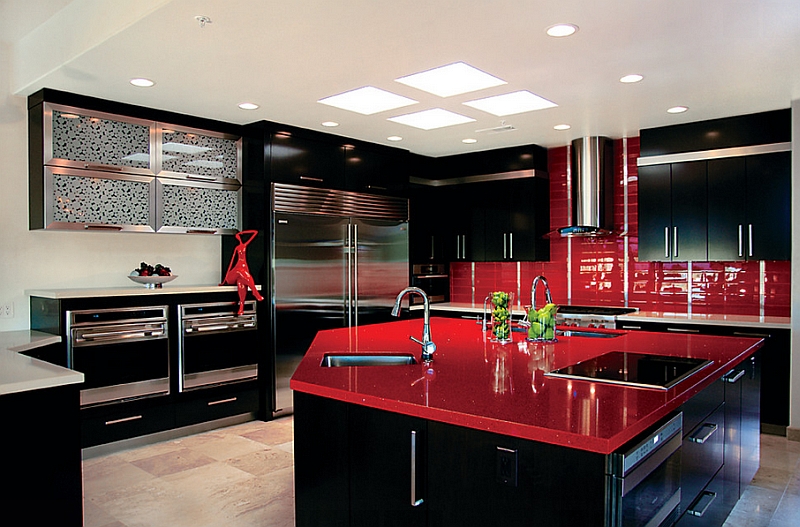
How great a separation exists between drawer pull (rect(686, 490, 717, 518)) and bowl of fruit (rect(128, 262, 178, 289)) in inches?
149

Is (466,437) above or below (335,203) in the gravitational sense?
below

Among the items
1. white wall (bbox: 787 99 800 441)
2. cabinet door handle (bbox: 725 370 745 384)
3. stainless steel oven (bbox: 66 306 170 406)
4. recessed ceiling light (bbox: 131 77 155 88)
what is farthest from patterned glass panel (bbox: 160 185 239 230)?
white wall (bbox: 787 99 800 441)

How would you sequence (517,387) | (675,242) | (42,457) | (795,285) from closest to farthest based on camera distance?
(517,387), (42,457), (795,285), (675,242)

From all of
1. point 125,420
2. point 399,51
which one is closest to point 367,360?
point 399,51

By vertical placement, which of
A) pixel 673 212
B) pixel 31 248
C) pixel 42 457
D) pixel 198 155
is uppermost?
pixel 198 155

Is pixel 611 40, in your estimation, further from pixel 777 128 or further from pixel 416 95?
pixel 777 128

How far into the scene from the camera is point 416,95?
421 centimetres

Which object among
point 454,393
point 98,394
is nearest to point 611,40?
point 454,393

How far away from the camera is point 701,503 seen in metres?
2.41

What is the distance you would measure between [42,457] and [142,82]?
8.16ft

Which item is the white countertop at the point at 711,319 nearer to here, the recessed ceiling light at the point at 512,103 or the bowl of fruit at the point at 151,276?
the recessed ceiling light at the point at 512,103

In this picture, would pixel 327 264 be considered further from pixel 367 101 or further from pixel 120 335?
pixel 120 335

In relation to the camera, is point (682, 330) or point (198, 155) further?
point (198, 155)

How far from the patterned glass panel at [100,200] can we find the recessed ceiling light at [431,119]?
2040 mm
